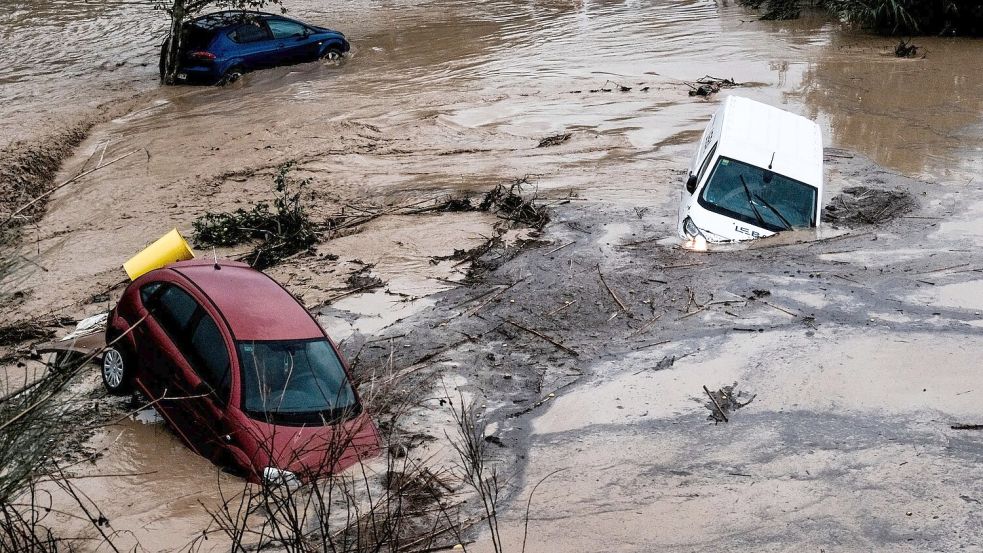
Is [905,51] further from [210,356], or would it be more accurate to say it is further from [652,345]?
[210,356]

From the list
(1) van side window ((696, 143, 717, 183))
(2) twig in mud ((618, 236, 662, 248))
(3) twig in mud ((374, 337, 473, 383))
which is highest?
(1) van side window ((696, 143, 717, 183))

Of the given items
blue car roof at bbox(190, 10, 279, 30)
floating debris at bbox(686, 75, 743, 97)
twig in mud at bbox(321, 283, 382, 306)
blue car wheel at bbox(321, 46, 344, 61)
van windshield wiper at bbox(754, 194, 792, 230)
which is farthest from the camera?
blue car wheel at bbox(321, 46, 344, 61)

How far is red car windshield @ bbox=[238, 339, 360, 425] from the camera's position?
7148 mm

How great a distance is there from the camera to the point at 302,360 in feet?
24.5

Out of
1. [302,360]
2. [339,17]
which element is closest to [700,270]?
[302,360]

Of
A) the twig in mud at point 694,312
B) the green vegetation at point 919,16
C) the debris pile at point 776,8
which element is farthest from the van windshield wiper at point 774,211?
the debris pile at point 776,8

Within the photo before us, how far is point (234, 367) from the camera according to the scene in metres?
7.29

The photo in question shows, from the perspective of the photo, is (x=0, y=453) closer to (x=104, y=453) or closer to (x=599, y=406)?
(x=104, y=453)

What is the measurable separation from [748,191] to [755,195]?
0.09 meters

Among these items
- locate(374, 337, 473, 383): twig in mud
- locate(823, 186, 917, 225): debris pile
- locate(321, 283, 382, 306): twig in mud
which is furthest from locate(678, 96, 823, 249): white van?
locate(321, 283, 382, 306): twig in mud

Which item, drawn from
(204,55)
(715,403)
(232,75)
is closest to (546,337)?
(715,403)

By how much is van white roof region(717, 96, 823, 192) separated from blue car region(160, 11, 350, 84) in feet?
35.7

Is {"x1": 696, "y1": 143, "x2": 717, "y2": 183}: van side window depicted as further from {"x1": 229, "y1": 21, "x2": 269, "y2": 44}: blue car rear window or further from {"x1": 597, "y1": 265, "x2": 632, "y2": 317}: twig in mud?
{"x1": 229, "y1": 21, "x2": 269, "y2": 44}: blue car rear window

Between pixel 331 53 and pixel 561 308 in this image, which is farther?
pixel 331 53
